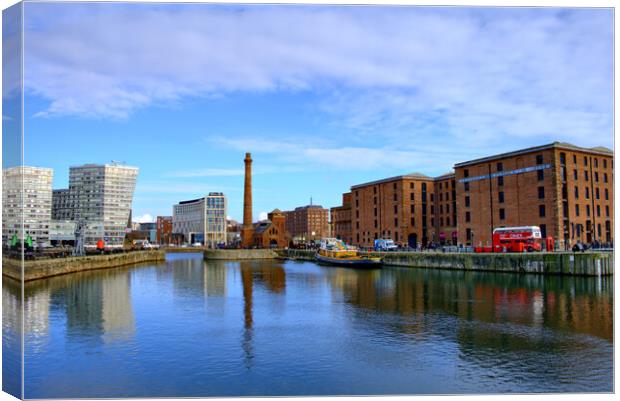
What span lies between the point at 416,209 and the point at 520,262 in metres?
44.9

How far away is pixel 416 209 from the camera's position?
337 feet

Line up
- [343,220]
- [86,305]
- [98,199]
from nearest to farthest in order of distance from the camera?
[86,305] < [98,199] < [343,220]

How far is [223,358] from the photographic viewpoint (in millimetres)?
A: 21234

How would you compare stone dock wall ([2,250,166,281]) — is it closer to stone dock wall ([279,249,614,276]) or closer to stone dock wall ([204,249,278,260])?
stone dock wall ([204,249,278,260])

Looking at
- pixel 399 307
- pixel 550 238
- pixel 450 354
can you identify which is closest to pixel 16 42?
pixel 450 354

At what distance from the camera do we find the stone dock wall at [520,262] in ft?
167

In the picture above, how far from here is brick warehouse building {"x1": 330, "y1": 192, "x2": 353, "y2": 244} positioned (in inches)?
4948

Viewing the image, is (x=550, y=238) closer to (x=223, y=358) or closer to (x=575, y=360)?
(x=575, y=360)

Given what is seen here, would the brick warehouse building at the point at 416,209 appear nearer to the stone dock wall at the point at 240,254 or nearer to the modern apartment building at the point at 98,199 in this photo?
the stone dock wall at the point at 240,254

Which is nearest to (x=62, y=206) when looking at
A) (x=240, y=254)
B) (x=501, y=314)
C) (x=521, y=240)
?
(x=240, y=254)

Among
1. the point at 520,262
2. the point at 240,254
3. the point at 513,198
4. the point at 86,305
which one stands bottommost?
the point at 240,254

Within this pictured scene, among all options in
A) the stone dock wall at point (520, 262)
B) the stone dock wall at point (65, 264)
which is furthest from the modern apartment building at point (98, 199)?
the stone dock wall at point (520, 262)

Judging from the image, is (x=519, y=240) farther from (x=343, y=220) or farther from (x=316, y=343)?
(x=343, y=220)

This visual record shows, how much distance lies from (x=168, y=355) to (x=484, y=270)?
4906 cm
